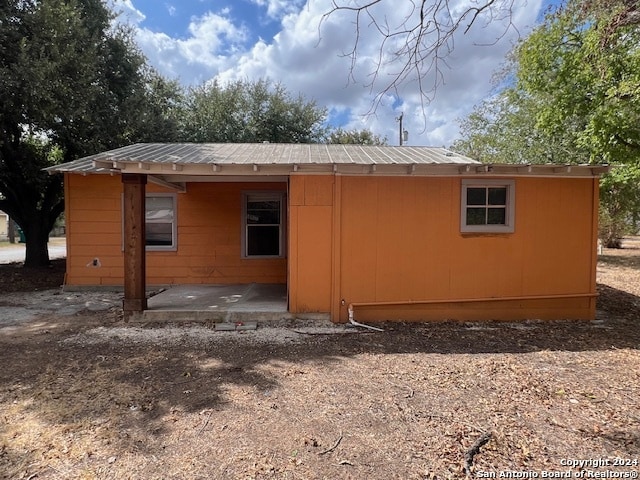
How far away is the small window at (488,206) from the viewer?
5844 millimetres

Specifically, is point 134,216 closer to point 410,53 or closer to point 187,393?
point 187,393

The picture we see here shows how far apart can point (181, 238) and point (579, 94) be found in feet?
35.7

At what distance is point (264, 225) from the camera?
826cm

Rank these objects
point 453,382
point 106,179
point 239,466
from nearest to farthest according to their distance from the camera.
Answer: point 239,466 → point 453,382 → point 106,179

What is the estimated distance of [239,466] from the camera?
92.1 inches

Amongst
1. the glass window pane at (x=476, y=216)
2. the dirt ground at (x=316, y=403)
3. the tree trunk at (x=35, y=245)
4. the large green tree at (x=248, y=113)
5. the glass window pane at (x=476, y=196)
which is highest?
the large green tree at (x=248, y=113)

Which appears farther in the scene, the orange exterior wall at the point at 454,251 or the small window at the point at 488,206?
the small window at the point at 488,206

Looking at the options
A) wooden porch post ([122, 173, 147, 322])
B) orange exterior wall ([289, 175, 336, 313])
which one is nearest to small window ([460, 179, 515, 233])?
orange exterior wall ([289, 175, 336, 313])

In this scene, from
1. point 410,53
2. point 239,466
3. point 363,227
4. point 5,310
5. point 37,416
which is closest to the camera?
point 239,466

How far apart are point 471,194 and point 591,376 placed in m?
2.98

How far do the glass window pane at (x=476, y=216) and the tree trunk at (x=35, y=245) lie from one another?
37.7 feet

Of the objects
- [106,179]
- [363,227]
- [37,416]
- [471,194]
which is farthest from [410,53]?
[106,179]

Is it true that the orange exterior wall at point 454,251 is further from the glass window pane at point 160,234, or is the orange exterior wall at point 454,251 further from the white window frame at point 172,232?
the glass window pane at point 160,234

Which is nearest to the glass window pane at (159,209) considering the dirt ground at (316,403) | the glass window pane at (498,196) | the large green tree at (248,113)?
the dirt ground at (316,403)
